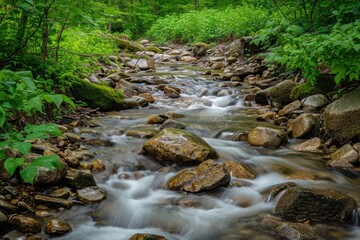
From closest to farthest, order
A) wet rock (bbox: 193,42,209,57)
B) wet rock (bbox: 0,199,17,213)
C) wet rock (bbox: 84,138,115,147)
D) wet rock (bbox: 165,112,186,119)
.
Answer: wet rock (bbox: 0,199,17,213) < wet rock (bbox: 84,138,115,147) < wet rock (bbox: 165,112,186,119) < wet rock (bbox: 193,42,209,57)

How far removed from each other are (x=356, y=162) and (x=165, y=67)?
397 inches

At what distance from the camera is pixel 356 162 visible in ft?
14.9

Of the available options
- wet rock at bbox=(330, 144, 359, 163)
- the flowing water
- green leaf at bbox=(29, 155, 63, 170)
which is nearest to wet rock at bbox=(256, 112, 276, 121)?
the flowing water

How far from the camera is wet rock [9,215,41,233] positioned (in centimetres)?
285

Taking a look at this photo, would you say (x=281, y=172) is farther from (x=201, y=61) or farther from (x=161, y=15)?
(x=161, y=15)

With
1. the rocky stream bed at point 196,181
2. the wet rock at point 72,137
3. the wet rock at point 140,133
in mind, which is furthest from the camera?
the wet rock at point 140,133

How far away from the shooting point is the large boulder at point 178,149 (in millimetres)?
4414

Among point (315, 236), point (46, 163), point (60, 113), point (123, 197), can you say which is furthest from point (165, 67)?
point (46, 163)

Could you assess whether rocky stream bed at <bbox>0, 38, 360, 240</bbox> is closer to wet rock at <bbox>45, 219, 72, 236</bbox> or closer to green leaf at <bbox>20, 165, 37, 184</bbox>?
wet rock at <bbox>45, 219, 72, 236</bbox>

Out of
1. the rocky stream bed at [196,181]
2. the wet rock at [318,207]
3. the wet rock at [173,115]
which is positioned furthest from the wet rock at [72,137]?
the wet rock at [318,207]

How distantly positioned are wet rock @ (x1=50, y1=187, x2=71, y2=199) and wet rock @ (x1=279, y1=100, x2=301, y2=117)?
4481 millimetres

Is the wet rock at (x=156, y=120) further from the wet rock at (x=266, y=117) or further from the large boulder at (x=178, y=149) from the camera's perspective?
the wet rock at (x=266, y=117)

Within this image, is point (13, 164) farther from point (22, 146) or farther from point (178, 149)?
point (178, 149)

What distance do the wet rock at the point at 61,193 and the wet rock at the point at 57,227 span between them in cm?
38
